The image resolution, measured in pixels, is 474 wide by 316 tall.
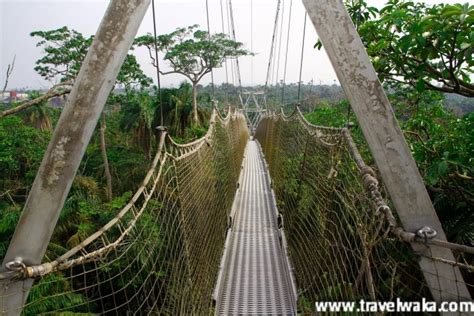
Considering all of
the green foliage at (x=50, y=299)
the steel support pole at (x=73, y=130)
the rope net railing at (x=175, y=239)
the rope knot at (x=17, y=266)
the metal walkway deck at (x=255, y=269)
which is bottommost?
the green foliage at (x=50, y=299)

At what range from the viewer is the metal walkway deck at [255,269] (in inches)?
81.1

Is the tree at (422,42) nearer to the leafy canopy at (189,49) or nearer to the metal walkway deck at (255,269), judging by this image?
the metal walkway deck at (255,269)

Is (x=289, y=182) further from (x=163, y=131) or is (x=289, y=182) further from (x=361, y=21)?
(x=163, y=131)

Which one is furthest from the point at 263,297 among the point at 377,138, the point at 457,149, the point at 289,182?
the point at 289,182

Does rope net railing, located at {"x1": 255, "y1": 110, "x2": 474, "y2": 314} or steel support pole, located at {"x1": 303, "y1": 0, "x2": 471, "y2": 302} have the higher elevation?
steel support pole, located at {"x1": 303, "y1": 0, "x2": 471, "y2": 302}

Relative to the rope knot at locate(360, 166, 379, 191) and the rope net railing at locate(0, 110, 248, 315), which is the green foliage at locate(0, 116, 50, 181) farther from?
the rope knot at locate(360, 166, 379, 191)

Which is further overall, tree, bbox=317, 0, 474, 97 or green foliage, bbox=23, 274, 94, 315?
green foliage, bbox=23, 274, 94, 315

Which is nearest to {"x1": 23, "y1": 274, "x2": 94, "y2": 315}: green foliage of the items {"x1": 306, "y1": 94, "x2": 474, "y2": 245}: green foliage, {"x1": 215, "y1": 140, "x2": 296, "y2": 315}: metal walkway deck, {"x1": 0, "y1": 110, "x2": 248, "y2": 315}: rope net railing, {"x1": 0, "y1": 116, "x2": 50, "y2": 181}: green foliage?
{"x1": 0, "y1": 110, "x2": 248, "y2": 315}: rope net railing

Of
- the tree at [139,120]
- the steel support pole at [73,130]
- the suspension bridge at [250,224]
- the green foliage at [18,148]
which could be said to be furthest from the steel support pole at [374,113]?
the green foliage at [18,148]

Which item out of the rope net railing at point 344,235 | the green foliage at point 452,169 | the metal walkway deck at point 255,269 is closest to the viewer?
the rope net railing at point 344,235

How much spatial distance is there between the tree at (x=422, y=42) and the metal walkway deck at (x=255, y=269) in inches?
47.2

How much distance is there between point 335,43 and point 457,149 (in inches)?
43.3

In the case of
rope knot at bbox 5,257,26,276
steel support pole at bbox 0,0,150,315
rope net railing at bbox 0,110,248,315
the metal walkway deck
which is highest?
steel support pole at bbox 0,0,150,315

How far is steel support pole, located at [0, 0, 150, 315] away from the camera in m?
0.94
